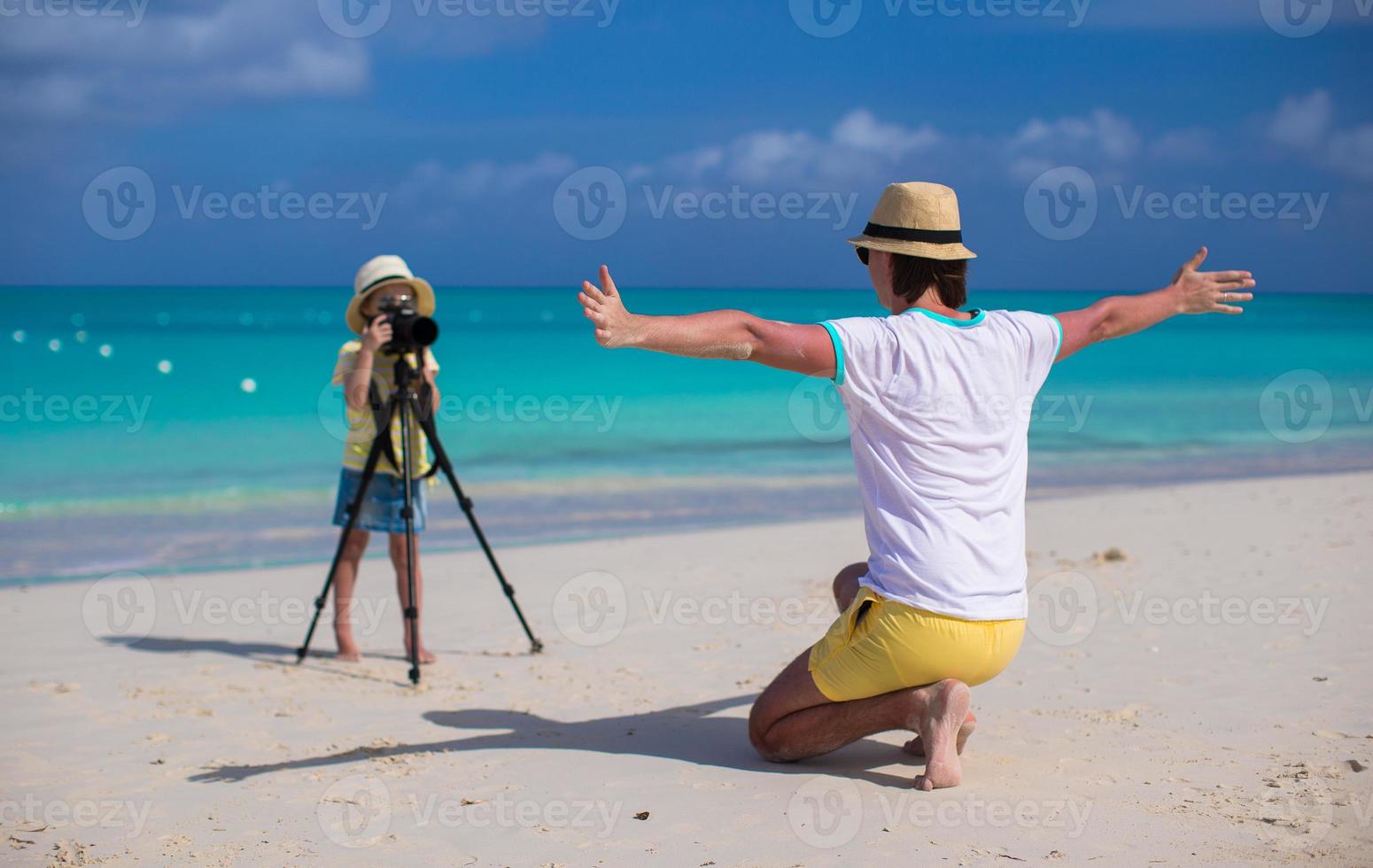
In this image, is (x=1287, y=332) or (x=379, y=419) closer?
(x=379, y=419)

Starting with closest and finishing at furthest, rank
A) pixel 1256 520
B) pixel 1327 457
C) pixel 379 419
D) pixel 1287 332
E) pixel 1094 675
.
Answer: pixel 1094 675
pixel 379 419
pixel 1256 520
pixel 1327 457
pixel 1287 332

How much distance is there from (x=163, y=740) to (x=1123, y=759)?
3020 mm

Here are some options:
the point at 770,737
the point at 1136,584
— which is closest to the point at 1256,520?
the point at 1136,584

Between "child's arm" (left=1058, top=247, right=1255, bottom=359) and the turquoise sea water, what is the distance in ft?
17.2

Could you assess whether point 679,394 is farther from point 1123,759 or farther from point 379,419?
point 1123,759

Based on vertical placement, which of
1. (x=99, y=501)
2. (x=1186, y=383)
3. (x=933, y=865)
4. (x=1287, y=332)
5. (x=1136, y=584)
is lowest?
(x=933, y=865)

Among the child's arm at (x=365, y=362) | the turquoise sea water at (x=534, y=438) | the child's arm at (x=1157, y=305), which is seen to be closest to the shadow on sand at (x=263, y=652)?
the child's arm at (x=365, y=362)

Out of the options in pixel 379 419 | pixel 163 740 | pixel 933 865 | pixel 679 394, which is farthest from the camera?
pixel 679 394

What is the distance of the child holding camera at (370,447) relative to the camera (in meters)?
4.69

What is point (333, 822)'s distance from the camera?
3.02m
